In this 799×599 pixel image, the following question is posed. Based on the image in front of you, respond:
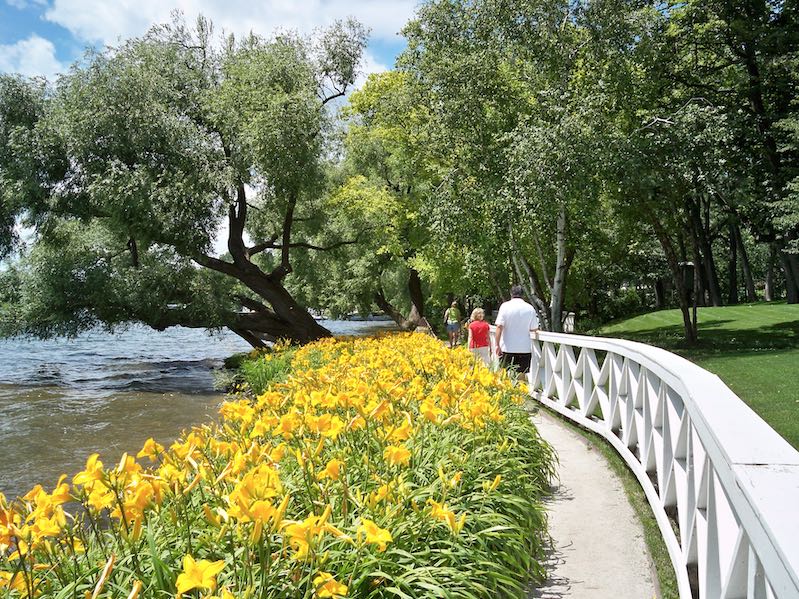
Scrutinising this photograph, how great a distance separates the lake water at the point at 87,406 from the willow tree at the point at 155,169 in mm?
2132

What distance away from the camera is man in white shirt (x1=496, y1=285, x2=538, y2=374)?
891cm

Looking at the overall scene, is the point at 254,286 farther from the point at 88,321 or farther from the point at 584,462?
the point at 584,462

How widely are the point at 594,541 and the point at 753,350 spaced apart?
12.9 m

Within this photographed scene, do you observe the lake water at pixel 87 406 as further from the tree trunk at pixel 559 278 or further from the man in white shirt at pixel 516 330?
the tree trunk at pixel 559 278

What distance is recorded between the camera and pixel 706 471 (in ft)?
9.42

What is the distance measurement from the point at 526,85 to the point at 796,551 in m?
14.0

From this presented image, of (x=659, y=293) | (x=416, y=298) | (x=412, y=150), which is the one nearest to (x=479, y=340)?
(x=412, y=150)

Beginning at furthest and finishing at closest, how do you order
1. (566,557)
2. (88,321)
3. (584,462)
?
(88,321), (584,462), (566,557)

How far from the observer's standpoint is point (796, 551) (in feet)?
4.23

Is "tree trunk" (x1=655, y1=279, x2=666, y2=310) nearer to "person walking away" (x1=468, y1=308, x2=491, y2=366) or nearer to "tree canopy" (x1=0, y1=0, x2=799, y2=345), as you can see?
"tree canopy" (x1=0, y1=0, x2=799, y2=345)

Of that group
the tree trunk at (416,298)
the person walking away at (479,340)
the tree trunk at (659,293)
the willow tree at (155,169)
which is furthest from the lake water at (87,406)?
the tree trunk at (659,293)

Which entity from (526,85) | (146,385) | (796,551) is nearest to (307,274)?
(146,385)

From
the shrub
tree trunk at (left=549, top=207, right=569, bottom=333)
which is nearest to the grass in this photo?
the shrub

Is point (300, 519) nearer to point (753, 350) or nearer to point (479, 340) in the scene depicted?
point (479, 340)
